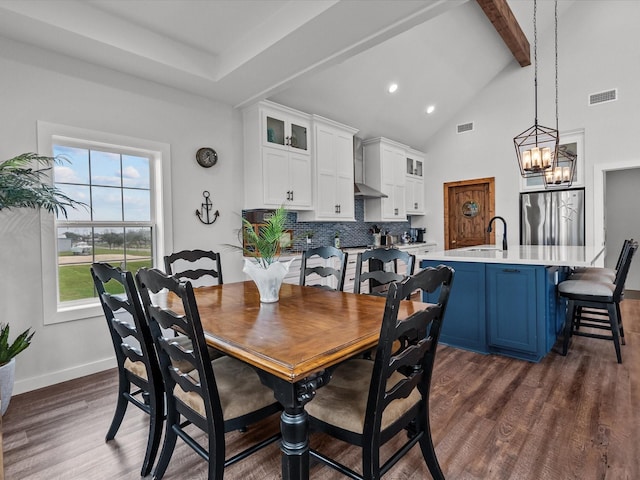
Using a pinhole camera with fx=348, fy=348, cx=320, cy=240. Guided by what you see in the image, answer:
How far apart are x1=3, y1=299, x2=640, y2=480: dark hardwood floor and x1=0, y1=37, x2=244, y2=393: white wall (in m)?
0.29

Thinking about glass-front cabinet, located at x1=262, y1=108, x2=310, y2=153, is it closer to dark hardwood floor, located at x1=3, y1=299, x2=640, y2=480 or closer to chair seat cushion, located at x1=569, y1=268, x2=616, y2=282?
dark hardwood floor, located at x1=3, y1=299, x2=640, y2=480

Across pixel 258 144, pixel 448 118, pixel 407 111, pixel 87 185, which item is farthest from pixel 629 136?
pixel 87 185

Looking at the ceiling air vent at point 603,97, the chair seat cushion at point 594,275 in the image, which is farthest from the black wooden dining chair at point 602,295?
the ceiling air vent at point 603,97

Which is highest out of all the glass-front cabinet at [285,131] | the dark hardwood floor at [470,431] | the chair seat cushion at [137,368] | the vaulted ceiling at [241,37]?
the vaulted ceiling at [241,37]

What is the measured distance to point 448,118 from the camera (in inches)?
274

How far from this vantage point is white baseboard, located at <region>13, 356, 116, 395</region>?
2.68 m

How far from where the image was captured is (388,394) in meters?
1.29

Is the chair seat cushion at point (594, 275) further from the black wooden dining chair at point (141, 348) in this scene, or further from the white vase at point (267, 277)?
the black wooden dining chair at point (141, 348)

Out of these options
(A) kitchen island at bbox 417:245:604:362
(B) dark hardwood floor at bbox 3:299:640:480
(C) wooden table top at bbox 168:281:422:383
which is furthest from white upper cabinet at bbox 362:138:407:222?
(C) wooden table top at bbox 168:281:422:383

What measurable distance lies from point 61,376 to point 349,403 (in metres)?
2.71

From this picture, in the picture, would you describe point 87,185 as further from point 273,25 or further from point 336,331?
point 336,331

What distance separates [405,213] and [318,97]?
115 inches

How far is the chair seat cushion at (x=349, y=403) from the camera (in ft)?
4.47

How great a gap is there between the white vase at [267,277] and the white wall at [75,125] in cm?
198
